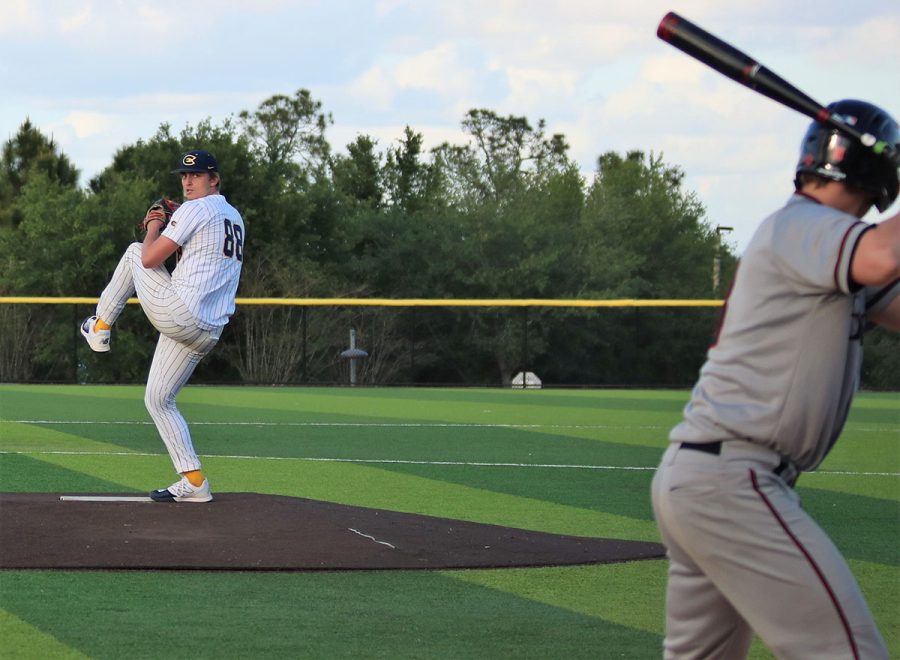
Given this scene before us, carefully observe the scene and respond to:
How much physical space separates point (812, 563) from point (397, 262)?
153ft

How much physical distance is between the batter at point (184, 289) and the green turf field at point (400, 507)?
5.47ft

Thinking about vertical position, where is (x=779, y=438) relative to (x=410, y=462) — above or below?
above

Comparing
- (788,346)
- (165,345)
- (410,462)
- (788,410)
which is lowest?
(410,462)

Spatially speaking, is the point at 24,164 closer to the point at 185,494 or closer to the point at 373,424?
the point at 373,424

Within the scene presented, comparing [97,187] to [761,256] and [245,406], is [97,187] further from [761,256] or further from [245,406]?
[761,256]

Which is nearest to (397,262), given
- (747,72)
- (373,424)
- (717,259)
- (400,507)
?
(717,259)

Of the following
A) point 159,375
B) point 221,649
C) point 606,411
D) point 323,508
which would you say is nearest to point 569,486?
point 323,508

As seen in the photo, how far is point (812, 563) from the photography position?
3537 mm

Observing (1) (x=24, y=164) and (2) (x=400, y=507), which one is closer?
(2) (x=400, y=507)

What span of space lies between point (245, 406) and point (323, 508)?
528 inches

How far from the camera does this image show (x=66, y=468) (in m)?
12.1

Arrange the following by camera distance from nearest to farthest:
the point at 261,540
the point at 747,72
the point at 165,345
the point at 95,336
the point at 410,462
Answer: the point at 747,72
the point at 261,540
the point at 165,345
the point at 95,336
the point at 410,462

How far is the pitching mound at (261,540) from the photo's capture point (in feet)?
24.2

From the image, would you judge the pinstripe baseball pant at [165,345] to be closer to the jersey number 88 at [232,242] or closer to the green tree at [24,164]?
the jersey number 88 at [232,242]
